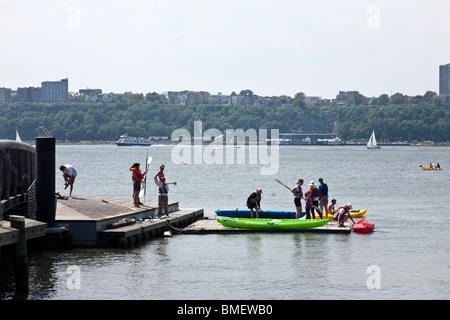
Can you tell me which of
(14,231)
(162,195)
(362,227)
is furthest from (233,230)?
(14,231)

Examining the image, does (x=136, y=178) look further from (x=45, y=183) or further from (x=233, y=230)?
(x=45, y=183)

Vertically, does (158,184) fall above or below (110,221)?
above

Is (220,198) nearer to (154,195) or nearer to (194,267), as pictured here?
(154,195)

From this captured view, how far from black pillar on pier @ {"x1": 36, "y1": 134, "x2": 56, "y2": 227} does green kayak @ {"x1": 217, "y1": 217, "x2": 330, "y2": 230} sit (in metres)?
9.12

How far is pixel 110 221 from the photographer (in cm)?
2827

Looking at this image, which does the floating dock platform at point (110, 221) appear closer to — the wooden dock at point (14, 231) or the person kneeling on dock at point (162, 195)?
the person kneeling on dock at point (162, 195)

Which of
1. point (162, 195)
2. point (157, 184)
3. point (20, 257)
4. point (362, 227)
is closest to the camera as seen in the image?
point (20, 257)

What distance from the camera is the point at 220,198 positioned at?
60.5m

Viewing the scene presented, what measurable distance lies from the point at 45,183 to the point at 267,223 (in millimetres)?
10780
